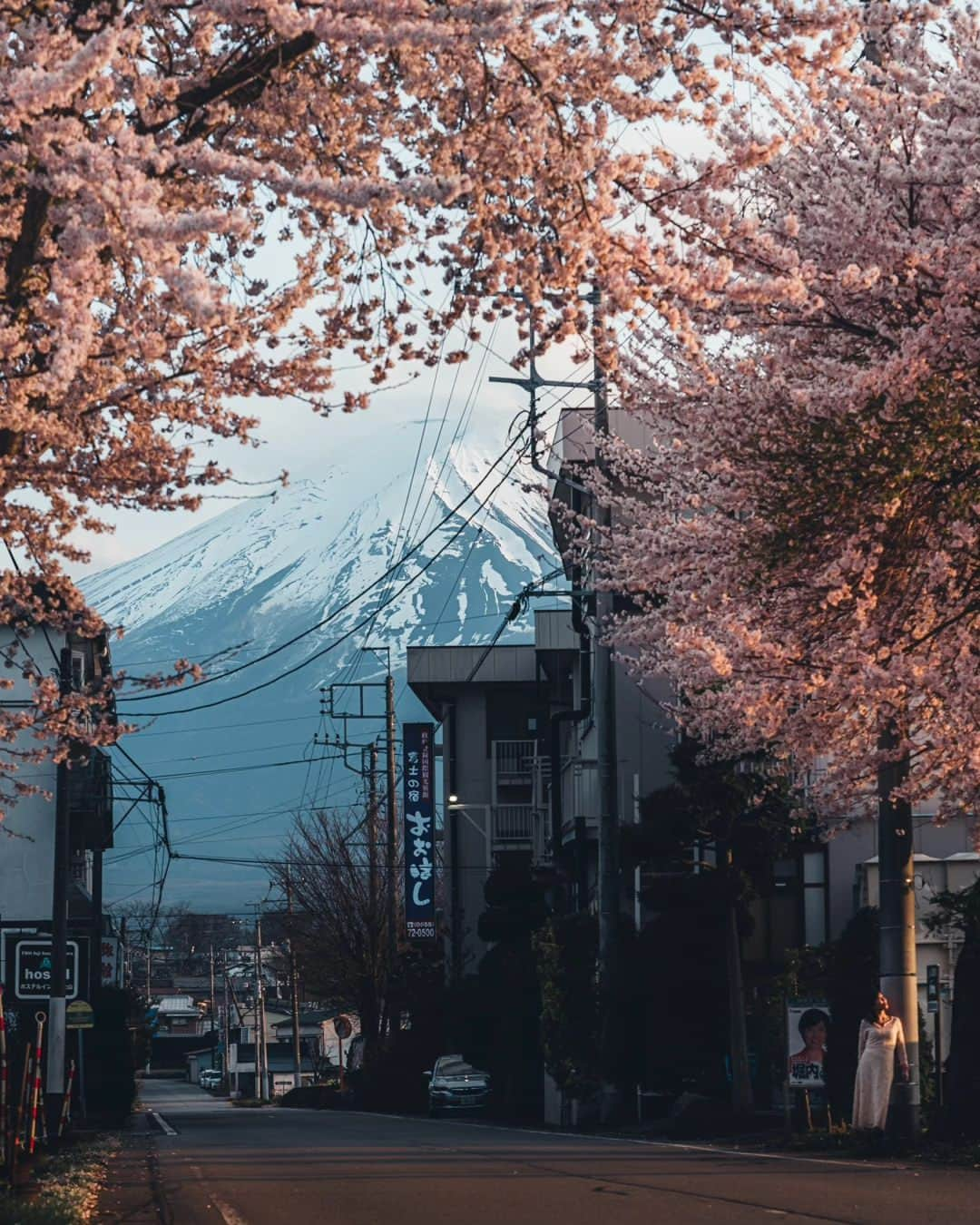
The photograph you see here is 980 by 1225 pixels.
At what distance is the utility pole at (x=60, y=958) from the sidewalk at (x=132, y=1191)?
1.41 metres

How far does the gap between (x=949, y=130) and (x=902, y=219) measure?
3.01 feet

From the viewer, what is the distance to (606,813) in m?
24.6

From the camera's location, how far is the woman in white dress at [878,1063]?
15867 mm

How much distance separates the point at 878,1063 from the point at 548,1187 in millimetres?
4442

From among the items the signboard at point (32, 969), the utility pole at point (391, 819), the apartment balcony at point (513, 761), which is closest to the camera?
the signboard at point (32, 969)

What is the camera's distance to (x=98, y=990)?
38.5m

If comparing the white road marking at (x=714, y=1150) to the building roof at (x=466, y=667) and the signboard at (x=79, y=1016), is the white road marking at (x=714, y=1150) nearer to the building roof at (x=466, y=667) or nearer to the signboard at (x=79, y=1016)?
the signboard at (x=79, y=1016)

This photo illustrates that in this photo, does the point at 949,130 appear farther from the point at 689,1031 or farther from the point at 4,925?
the point at 4,925

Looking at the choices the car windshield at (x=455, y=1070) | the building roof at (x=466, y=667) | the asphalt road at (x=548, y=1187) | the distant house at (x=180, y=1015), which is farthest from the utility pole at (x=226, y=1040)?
the asphalt road at (x=548, y=1187)

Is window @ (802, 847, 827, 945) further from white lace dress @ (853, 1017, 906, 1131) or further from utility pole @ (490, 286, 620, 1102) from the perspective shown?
white lace dress @ (853, 1017, 906, 1131)

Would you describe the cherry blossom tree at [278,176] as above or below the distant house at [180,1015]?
above

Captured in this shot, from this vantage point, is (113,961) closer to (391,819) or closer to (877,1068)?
(391,819)

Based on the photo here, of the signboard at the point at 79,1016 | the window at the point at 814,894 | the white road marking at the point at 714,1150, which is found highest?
the window at the point at 814,894

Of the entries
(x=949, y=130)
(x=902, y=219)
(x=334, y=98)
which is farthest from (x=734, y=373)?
(x=334, y=98)
